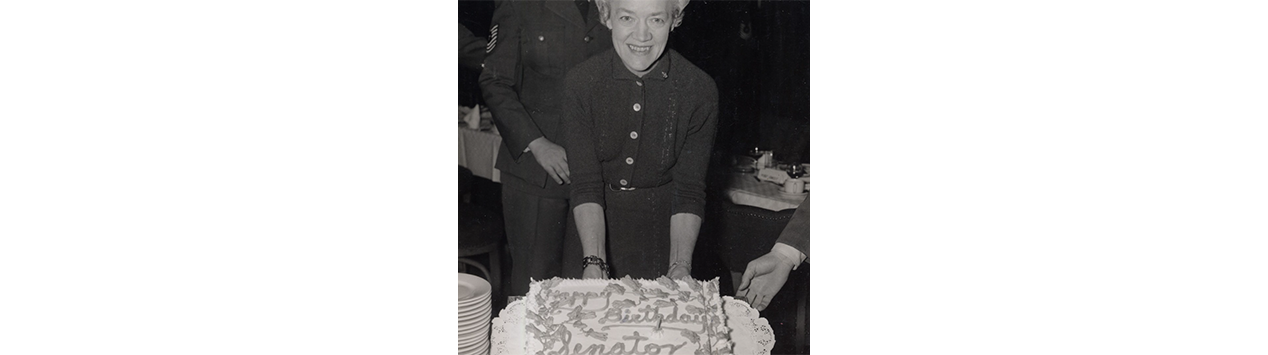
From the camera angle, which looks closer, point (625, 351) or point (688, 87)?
point (625, 351)

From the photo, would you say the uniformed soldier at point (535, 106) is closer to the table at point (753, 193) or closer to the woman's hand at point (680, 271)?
the woman's hand at point (680, 271)

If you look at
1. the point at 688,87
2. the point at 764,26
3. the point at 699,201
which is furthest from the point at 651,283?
the point at 764,26

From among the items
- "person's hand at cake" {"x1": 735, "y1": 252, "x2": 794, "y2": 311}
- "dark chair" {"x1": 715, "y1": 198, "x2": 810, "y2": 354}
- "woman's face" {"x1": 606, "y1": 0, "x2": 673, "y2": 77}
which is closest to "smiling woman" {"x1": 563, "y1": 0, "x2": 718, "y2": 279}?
"woman's face" {"x1": 606, "y1": 0, "x2": 673, "y2": 77}

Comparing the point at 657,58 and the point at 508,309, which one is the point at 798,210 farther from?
the point at 508,309

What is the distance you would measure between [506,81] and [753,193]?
2.91ft

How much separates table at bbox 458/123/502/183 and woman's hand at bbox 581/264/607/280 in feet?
1.34

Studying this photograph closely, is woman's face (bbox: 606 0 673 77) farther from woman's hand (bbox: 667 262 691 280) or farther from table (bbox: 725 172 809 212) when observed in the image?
woman's hand (bbox: 667 262 691 280)

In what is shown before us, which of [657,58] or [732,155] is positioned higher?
[657,58]

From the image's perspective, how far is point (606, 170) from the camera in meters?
4.09

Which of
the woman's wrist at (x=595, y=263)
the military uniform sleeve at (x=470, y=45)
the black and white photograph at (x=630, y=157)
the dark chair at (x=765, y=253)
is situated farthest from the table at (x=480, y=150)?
the dark chair at (x=765, y=253)

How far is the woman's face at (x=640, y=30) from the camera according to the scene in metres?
3.99

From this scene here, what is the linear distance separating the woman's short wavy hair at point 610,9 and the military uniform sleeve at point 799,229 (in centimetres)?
74

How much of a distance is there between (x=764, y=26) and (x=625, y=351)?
114 cm

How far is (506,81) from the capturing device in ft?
13.3
